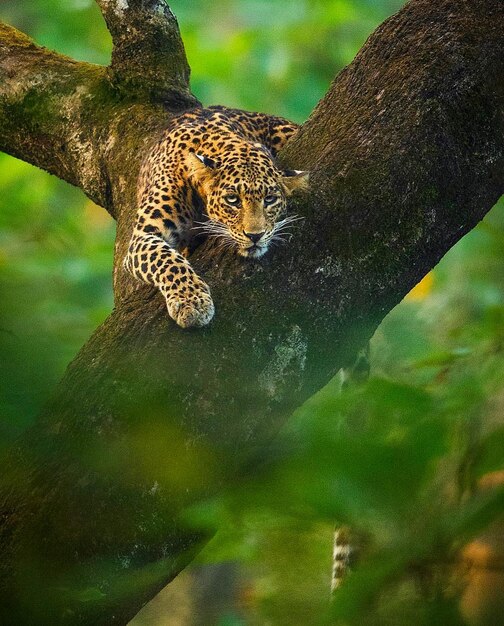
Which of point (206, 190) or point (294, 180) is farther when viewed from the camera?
point (206, 190)

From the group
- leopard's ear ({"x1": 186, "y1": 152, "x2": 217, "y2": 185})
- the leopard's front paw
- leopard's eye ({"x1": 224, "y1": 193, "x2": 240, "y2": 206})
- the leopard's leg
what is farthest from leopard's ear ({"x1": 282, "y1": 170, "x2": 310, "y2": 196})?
leopard's ear ({"x1": 186, "y1": 152, "x2": 217, "y2": 185})

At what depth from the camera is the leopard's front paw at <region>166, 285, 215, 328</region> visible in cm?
347

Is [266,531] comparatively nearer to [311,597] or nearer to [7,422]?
[311,597]

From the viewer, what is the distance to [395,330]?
183 centimetres

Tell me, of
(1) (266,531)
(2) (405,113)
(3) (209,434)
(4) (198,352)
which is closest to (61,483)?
(3) (209,434)

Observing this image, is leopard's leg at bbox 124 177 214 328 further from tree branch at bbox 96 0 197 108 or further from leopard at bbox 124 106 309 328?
tree branch at bbox 96 0 197 108

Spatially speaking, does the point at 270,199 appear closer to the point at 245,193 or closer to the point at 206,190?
the point at 245,193

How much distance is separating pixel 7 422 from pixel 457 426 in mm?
518

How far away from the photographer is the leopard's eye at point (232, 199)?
5.40 metres

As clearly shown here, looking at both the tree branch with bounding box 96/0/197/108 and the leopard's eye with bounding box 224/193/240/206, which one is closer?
the leopard's eye with bounding box 224/193/240/206

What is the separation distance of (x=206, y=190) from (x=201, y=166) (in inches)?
6.0

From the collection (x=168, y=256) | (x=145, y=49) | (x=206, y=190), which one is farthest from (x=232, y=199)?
(x=145, y=49)

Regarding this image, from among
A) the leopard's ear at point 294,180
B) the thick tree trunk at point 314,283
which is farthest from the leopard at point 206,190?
the thick tree trunk at point 314,283

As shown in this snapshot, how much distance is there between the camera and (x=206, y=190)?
18.5 ft
